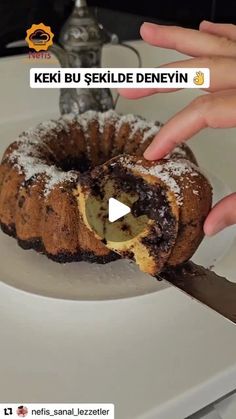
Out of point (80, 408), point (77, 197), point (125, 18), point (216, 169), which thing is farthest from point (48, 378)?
point (125, 18)

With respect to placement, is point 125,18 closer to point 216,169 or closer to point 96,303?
point 216,169

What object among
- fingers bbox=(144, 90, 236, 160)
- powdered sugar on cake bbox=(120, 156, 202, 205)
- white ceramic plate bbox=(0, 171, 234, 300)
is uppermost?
fingers bbox=(144, 90, 236, 160)

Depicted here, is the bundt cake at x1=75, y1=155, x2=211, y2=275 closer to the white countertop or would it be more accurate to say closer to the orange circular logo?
the white countertop

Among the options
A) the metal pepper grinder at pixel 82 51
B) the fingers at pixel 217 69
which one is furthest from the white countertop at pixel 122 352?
the metal pepper grinder at pixel 82 51

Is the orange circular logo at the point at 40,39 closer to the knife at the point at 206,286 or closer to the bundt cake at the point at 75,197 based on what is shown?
the bundt cake at the point at 75,197

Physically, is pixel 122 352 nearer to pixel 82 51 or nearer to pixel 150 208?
pixel 150 208

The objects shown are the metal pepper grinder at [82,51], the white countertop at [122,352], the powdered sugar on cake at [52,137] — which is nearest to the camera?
the white countertop at [122,352]

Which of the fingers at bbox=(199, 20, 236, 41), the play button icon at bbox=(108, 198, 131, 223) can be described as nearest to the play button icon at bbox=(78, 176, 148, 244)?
the play button icon at bbox=(108, 198, 131, 223)
